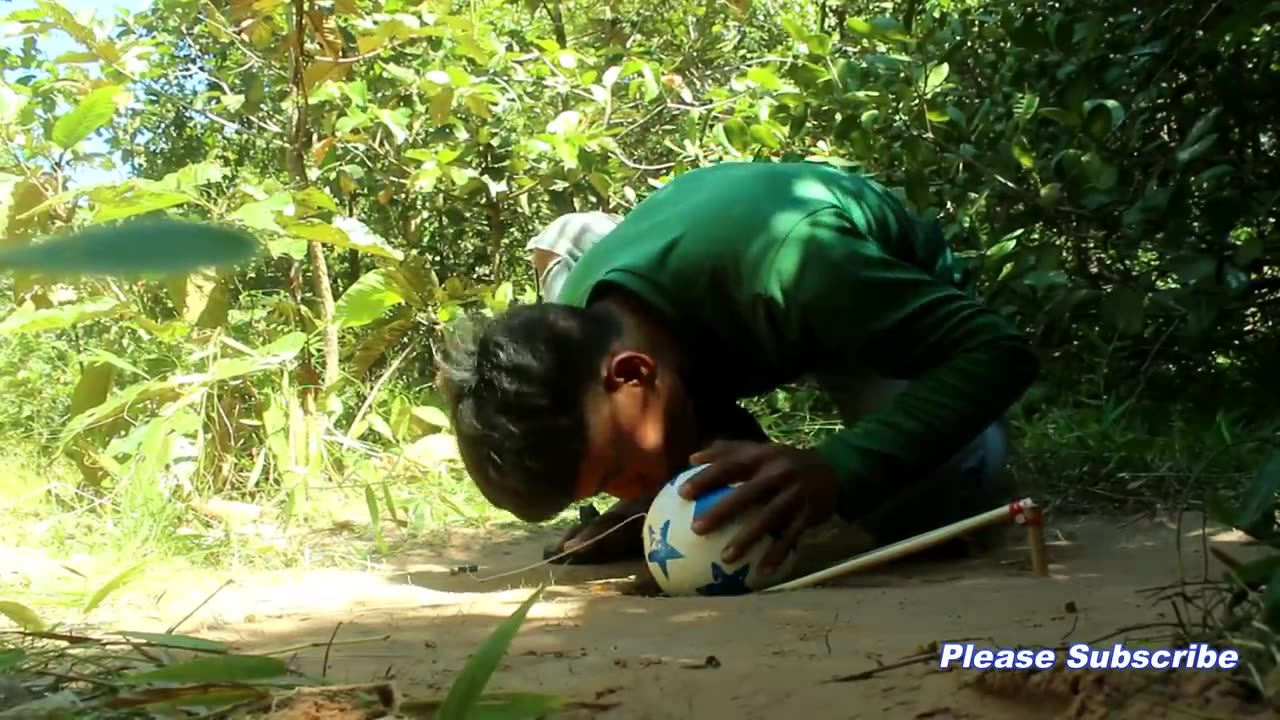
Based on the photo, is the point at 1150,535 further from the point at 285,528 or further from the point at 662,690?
the point at 285,528

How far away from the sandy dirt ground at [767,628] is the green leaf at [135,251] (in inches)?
34.9

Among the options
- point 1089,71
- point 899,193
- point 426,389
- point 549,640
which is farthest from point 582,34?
point 549,640

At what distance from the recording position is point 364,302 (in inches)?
151

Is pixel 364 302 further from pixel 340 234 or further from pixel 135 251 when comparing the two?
pixel 135 251

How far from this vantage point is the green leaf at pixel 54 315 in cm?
305

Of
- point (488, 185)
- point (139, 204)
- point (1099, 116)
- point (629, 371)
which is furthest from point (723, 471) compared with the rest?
point (488, 185)

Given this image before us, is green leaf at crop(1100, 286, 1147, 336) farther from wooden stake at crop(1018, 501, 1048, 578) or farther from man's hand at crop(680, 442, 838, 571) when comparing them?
man's hand at crop(680, 442, 838, 571)

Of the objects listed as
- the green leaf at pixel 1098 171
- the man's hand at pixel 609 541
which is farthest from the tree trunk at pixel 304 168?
the green leaf at pixel 1098 171

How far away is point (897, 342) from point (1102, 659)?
3.81ft

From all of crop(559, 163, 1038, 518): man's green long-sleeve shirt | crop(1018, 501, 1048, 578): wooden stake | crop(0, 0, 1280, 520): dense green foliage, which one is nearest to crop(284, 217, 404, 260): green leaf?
crop(0, 0, 1280, 520): dense green foliage

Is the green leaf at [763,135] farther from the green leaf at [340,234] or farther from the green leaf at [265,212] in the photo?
the green leaf at [265,212]

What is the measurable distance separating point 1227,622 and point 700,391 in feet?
4.62

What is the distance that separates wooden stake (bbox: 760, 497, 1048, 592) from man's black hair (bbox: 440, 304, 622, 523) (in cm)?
43

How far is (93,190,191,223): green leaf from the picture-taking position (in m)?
2.93
